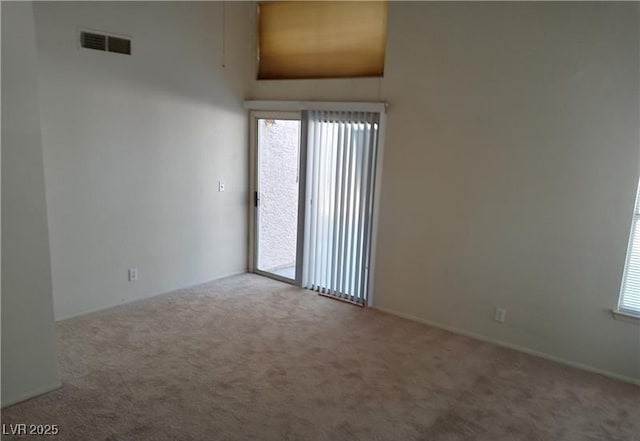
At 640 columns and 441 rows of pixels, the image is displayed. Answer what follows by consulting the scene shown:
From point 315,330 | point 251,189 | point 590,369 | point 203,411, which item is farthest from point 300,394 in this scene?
point 251,189

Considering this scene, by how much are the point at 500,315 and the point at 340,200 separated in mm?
1827

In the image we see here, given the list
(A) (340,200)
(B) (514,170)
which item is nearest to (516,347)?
(B) (514,170)

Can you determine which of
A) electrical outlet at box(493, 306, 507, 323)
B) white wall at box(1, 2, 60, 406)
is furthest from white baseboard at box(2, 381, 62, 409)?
electrical outlet at box(493, 306, 507, 323)

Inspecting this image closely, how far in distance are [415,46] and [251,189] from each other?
8.03 ft

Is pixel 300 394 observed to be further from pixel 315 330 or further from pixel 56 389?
pixel 56 389

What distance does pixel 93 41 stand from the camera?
12.6 feet

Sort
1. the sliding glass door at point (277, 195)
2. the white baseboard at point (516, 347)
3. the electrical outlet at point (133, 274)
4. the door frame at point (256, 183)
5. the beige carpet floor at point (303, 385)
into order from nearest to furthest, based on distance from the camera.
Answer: the beige carpet floor at point (303, 385)
the white baseboard at point (516, 347)
the electrical outlet at point (133, 274)
the door frame at point (256, 183)
the sliding glass door at point (277, 195)

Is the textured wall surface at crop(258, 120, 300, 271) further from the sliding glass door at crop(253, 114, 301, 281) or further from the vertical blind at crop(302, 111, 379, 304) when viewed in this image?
the vertical blind at crop(302, 111, 379, 304)

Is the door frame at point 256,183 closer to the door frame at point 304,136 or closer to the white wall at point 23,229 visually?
the door frame at point 304,136

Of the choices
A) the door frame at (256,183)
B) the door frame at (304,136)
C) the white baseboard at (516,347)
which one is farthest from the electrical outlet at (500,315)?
the door frame at (256,183)

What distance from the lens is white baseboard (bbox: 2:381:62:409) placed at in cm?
278

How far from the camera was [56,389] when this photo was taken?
2.97 metres

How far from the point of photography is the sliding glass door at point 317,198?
454 centimetres

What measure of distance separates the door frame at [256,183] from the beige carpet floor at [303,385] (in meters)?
0.95
